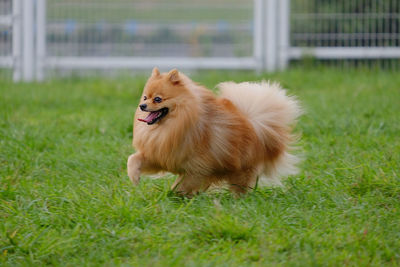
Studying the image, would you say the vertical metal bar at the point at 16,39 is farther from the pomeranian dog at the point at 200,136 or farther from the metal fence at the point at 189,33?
the pomeranian dog at the point at 200,136

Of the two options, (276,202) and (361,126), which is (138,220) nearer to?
(276,202)

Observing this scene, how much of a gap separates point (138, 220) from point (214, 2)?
690 cm

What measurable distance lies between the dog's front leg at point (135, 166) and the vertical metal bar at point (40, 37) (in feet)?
20.7

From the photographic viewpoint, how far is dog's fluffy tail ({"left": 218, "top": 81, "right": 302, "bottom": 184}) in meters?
3.71

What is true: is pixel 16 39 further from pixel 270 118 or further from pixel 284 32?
pixel 270 118

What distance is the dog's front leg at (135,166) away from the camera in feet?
11.2

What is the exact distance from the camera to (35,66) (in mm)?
9328

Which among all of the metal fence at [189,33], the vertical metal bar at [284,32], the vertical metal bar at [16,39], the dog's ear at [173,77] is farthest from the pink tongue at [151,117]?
the vertical metal bar at [16,39]

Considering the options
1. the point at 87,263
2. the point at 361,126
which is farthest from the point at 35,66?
the point at 87,263

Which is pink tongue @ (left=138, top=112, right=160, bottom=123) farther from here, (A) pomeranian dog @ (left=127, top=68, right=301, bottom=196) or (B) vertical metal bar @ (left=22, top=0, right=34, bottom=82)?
(B) vertical metal bar @ (left=22, top=0, right=34, bottom=82)

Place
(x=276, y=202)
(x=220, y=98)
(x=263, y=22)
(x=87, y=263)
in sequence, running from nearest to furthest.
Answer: (x=87, y=263) < (x=276, y=202) < (x=220, y=98) < (x=263, y=22)

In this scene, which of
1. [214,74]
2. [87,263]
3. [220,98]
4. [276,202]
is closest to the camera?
[87,263]

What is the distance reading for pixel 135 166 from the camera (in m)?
3.41

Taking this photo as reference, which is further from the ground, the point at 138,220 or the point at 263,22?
the point at 263,22
